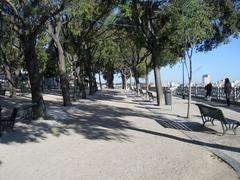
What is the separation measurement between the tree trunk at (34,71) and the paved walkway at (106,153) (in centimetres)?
176

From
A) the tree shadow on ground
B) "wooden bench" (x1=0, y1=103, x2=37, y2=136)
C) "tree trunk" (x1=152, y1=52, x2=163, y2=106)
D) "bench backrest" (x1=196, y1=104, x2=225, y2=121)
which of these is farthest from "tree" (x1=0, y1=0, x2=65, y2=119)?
"tree trunk" (x1=152, y1=52, x2=163, y2=106)

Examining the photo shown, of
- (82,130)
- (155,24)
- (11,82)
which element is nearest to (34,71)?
(82,130)

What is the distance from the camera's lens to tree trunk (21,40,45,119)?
1678 centimetres

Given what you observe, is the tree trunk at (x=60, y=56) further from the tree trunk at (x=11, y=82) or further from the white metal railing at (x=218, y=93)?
the white metal railing at (x=218, y=93)

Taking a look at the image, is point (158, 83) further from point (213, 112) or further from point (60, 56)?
point (213, 112)

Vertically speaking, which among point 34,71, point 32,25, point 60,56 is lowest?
point 34,71

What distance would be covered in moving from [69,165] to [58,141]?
10.6 ft

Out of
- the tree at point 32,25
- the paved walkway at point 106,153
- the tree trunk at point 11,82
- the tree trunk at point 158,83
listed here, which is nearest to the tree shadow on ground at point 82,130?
the paved walkway at point 106,153

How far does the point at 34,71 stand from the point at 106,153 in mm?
7987

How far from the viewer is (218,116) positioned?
12.8 metres

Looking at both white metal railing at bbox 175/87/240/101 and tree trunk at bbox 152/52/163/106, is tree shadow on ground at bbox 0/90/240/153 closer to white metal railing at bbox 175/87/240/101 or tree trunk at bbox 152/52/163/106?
tree trunk at bbox 152/52/163/106

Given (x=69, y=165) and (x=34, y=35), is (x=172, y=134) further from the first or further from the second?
(x=34, y=35)

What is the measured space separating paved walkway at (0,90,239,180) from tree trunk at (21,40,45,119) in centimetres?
176

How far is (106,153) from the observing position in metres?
10.1
